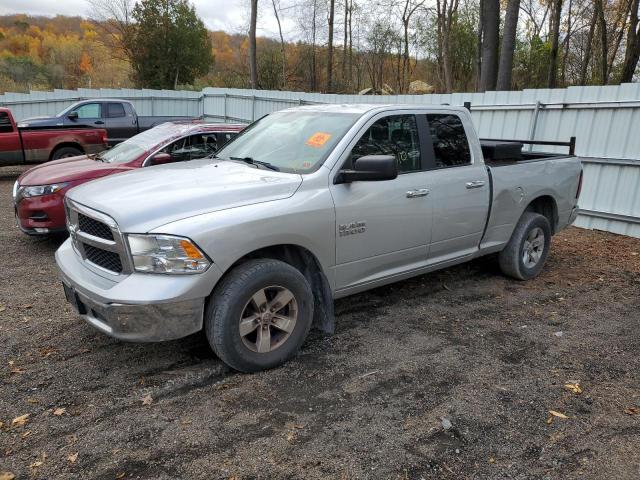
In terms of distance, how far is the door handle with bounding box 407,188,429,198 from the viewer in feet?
14.3

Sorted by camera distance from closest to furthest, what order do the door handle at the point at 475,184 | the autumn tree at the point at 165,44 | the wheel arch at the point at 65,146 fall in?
the door handle at the point at 475,184 < the wheel arch at the point at 65,146 < the autumn tree at the point at 165,44

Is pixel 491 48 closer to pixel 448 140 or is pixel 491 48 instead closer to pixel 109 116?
pixel 109 116

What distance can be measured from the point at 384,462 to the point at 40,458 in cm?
186

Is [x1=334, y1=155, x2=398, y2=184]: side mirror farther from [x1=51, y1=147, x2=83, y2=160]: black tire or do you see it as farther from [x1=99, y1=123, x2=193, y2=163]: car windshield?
[x1=51, y1=147, x2=83, y2=160]: black tire

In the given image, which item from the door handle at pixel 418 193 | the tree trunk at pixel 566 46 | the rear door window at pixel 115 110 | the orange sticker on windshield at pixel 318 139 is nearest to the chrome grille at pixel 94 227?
the orange sticker on windshield at pixel 318 139

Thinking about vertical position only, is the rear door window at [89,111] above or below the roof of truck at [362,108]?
below

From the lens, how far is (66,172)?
21.2ft

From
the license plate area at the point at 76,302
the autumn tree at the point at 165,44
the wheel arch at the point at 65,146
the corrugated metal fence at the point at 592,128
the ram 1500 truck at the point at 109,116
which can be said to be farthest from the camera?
the autumn tree at the point at 165,44

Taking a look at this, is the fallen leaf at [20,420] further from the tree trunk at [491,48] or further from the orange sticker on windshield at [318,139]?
the tree trunk at [491,48]

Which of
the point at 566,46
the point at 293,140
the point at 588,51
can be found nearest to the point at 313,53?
the point at 566,46

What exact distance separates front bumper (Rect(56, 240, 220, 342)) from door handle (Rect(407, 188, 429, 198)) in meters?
1.92

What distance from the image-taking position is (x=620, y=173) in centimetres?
821

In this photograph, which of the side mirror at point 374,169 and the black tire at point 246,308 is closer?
the black tire at point 246,308

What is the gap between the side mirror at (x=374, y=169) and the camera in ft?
12.1
